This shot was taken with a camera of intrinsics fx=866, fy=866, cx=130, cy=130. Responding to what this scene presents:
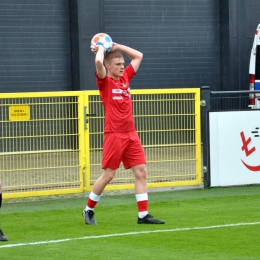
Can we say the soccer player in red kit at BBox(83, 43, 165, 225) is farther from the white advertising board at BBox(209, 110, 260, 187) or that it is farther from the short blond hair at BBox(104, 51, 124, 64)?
the white advertising board at BBox(209, 110, 260, 187)

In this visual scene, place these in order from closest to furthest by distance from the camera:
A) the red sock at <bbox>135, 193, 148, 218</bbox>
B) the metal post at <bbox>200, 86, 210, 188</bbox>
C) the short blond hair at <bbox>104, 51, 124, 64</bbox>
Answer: the short blond hair at <bbox>104, 51, 124, 64</bbox>
the red sock at <bbox>135, 193, 148, 218</bbox>
the metal post at <bbox>200, 86, 210, 188</bbox>

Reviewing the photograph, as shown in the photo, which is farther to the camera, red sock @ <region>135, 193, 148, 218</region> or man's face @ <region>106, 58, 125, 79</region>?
red sock @ <region>135, 193, 148, 218</region>

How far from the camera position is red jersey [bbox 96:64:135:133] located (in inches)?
385

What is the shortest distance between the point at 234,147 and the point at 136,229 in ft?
14.1

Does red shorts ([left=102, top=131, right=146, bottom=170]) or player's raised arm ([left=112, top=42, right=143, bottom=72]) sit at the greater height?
player's raised arm ([left=112, top=42, right=143, bottom=72])

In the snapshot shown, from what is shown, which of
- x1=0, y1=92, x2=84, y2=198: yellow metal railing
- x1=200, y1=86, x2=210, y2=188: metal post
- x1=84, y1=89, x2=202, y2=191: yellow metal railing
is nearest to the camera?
x1=0, y1=92, x2=84, y2=198: yellow metal railing

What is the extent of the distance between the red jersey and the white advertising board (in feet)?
11.9

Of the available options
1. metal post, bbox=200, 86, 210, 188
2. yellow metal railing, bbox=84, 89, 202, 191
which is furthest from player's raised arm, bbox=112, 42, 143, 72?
metal post, bbox=200, 86, 210, 188

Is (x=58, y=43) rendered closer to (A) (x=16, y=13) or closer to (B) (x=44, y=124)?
→ (A) (x=16, y=13)

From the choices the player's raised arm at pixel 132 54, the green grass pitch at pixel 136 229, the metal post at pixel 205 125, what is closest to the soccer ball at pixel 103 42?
the player's raised arm at pixel 132 54

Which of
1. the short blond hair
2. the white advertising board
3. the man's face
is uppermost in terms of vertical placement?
the short blond hair

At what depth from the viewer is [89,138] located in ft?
41.4

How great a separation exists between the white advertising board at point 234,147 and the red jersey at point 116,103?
363cm

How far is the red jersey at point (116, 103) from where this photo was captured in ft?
32.1
